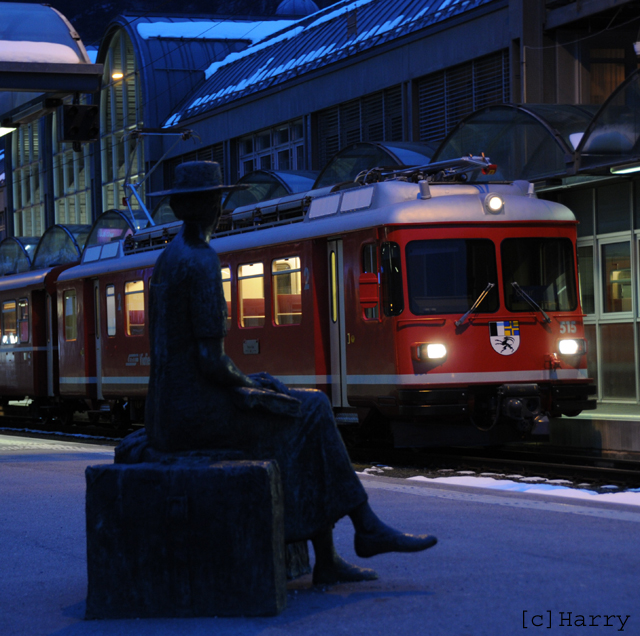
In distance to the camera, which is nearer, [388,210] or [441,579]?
[441,579]

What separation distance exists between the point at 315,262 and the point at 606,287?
8.59 metres

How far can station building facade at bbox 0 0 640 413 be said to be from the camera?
20.2 meters

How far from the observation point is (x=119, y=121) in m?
43.7

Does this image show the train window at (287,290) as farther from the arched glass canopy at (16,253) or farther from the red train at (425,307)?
the arched glass canopy at (16,253)

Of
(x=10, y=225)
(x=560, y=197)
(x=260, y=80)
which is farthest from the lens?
(x=10, y=225)

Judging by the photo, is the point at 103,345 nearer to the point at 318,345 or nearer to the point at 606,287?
the point at 318,345

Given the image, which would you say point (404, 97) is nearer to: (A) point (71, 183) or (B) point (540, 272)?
(B) point (540, 272)

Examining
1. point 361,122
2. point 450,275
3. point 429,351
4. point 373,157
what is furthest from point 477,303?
point 361,122

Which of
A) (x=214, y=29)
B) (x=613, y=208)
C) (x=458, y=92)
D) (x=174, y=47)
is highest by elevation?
(x=214, y=29)

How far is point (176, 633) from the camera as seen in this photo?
4977mm

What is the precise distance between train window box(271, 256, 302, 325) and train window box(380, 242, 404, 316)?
1.70 metres

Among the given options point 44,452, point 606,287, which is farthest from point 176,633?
point 606,287

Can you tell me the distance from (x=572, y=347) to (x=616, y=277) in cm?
770

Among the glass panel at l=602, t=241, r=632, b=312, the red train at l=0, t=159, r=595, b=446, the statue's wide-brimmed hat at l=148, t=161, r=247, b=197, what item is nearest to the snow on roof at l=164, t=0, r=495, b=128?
the glass panel at l=602, t=241, r=632, b=312
